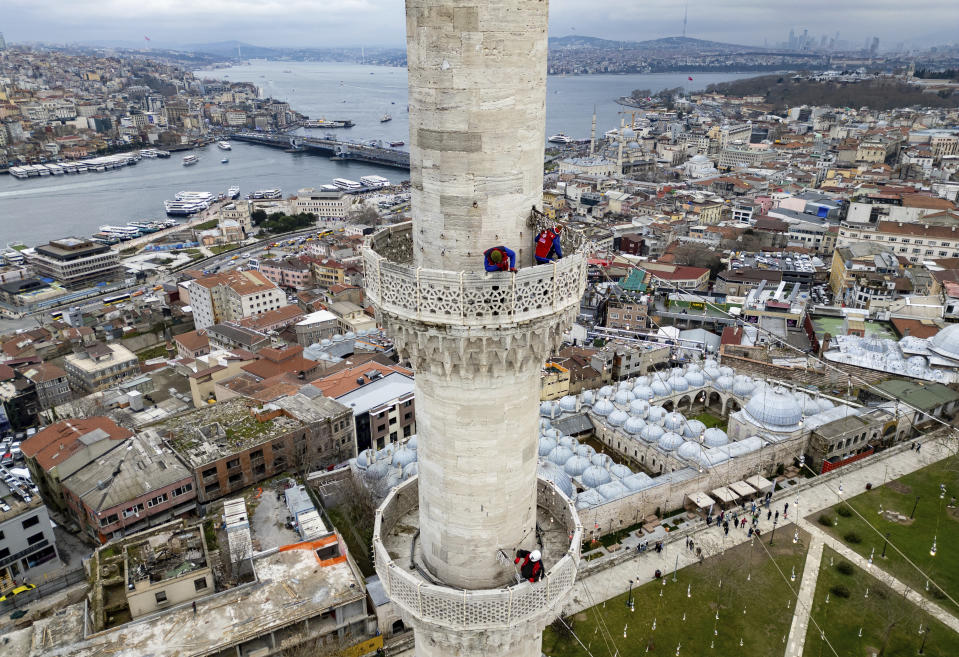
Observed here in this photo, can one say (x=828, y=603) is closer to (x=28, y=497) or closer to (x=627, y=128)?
(x=28, y=497)

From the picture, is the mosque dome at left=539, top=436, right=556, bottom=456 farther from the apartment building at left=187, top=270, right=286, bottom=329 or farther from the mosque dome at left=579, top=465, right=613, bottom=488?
the apartment building at left=187, top=270, right=286, bottom=329

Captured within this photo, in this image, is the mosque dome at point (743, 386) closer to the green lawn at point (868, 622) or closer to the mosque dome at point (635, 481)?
the mosque dome at point (635, 481)

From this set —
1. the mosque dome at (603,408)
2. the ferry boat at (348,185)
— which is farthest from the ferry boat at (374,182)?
the mosque dome at (603,408)

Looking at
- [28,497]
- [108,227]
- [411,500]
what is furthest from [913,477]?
[108,227]

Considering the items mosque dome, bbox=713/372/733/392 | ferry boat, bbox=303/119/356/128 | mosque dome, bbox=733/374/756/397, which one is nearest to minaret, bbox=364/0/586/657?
mosque dome, bbox=733/374/756/397

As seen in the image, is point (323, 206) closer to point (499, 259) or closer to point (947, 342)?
point (947, 342)

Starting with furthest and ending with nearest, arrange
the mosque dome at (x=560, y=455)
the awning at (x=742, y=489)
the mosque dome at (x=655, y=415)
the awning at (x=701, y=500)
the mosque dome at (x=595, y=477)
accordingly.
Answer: the mosque dome at (x=655, y=415)
the mosque dome at (x=560, y=455)
the awning at (x=742, y=489)
the mosque dome at (x=595, y=477)
the awning at (x=701, y=500)

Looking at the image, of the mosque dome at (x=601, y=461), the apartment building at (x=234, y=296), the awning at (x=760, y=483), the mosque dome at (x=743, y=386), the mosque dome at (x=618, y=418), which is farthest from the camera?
the apartment building at (x=234, y=296)

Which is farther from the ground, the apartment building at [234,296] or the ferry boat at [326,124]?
the ferry boat at [326,124]
